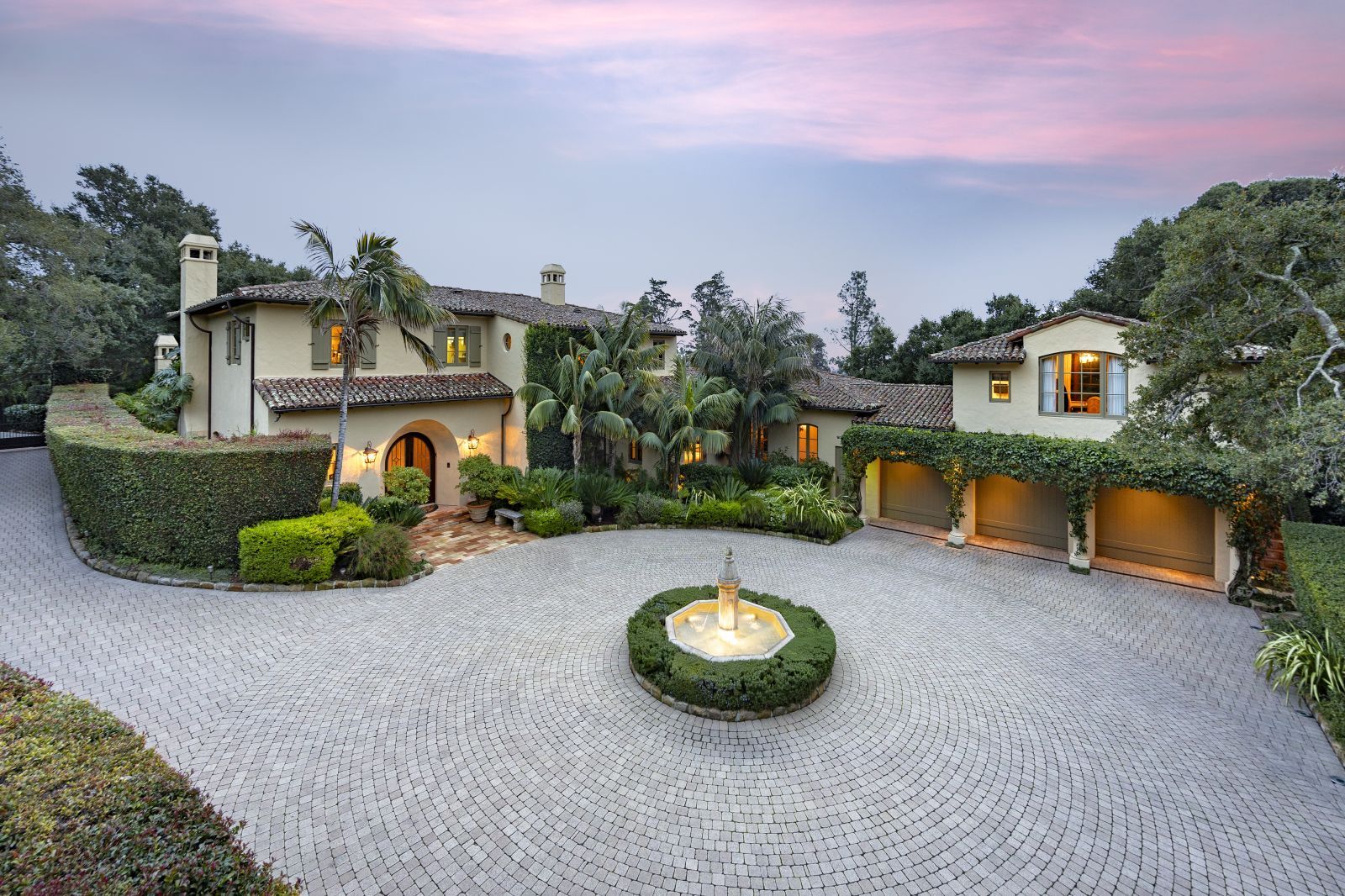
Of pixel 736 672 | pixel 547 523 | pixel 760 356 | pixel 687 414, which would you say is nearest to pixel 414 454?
pixel 547 523

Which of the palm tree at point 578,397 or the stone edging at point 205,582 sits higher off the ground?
the palm tree at point 578,397

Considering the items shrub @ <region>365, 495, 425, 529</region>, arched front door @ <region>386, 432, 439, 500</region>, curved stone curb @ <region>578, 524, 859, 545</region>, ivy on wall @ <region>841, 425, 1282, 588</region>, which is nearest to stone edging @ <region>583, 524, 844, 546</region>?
curved stone curb @ <region>578, 524, 859, 545</region>

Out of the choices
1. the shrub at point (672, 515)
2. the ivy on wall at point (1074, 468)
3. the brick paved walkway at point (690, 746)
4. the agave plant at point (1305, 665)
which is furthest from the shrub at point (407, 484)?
the agave plant at point (1305, 665)

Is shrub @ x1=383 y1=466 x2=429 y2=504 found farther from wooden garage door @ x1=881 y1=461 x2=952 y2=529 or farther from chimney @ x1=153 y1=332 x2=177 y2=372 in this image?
chimney @ x1=153 y1=332 x2=177 y2=372

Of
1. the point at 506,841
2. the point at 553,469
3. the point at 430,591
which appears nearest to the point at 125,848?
the point at 506,841

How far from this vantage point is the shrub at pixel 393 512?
606 inches

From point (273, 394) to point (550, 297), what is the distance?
12039 mm

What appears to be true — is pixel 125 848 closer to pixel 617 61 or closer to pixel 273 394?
pixel 273 394

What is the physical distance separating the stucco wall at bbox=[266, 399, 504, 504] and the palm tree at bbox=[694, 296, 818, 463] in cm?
852

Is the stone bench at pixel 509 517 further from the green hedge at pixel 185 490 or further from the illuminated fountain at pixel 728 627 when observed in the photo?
the illuminated fountain at pixel 728 627

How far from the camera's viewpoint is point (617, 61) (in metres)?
14.6

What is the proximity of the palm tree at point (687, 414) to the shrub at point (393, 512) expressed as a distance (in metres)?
7.53

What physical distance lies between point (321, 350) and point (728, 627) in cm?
1552

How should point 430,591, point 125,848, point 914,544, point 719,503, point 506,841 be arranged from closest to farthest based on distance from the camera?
point 125,848 → point 506,841 → point 430,591 → point 914,544 → point 719,503
